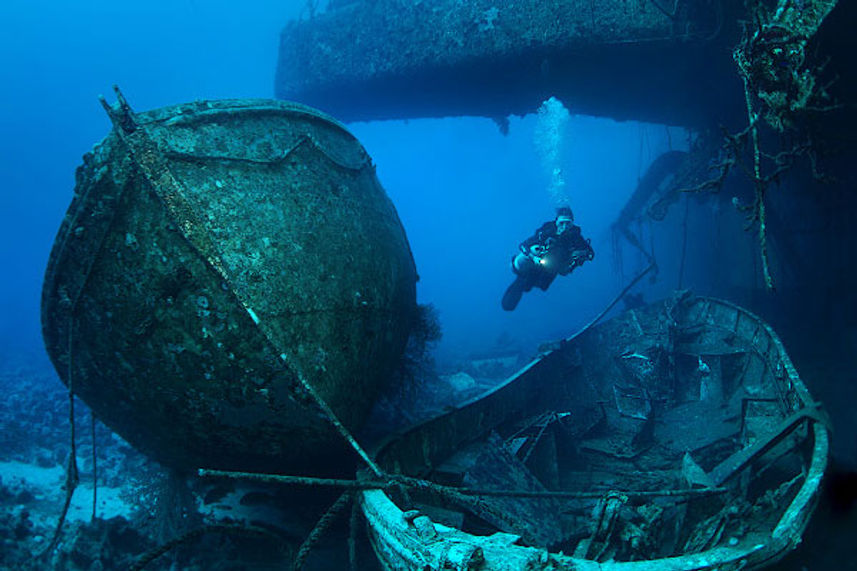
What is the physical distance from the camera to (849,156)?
20.4 ft

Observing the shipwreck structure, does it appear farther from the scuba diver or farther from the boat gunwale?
the boat gunwale

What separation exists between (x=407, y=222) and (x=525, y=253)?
5519 inches

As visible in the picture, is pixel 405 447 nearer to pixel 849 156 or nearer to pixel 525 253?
pixel 525 253

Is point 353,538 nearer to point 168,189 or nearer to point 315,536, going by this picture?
point 315,536

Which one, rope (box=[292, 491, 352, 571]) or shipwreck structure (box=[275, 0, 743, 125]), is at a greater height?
shipwreck structure (box=[275, 0, 743, 125])

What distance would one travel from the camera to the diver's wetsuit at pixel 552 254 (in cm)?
775

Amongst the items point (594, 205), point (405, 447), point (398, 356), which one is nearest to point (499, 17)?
point (398, 356)

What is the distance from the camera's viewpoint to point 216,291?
9.34ft

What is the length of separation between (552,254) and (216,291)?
20.3ft

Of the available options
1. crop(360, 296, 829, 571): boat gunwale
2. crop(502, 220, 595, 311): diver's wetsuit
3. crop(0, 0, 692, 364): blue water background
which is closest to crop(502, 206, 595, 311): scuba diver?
crop(502, 220, 595, 311): diver's wetsuit

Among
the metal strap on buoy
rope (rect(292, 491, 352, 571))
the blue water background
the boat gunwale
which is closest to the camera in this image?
the boat gunwale

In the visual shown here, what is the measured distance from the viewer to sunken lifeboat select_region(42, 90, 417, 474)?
2834mm

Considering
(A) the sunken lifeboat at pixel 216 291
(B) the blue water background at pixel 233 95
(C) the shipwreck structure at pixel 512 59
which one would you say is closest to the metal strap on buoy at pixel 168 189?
(A) the sunken lifeboat at pixel 216 291

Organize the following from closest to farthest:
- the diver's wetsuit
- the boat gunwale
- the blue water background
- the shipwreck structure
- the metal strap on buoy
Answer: the boat gunwale, the metal strap on buoy, the shipwreck structure, the diver's wetsuit, the blue water background
